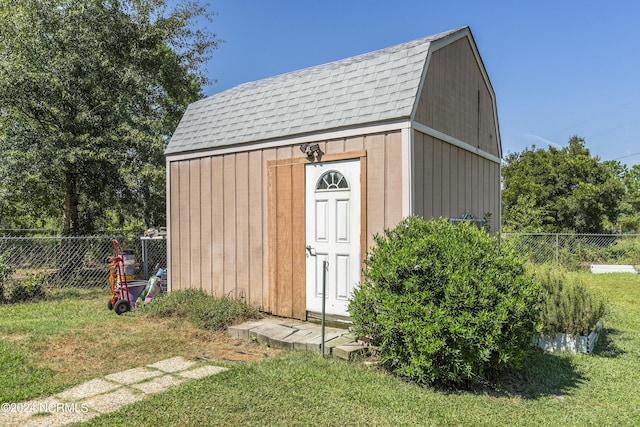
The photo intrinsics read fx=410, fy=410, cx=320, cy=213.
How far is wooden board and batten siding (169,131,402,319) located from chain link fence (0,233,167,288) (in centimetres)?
216

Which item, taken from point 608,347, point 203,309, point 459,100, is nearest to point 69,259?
point 203,309

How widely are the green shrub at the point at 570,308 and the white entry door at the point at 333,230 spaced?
7.08 ft

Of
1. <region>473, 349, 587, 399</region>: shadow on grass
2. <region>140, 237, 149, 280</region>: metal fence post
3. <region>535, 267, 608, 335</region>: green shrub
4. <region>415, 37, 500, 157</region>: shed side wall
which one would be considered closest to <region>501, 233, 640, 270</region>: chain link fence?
<region>415, 37, 500, 157</region>: shed side wall

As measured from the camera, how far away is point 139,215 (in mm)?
10914

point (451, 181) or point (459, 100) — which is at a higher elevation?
point (459, 100)

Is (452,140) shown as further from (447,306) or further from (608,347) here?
(608,347)

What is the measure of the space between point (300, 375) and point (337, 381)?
0.34 metres

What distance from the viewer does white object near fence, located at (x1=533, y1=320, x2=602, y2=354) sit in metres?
4.46

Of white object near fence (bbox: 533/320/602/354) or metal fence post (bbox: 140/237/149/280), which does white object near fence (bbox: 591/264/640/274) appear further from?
metal fence post (bbox: 140/237/149/280)

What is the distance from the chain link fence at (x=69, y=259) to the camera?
7.57 m

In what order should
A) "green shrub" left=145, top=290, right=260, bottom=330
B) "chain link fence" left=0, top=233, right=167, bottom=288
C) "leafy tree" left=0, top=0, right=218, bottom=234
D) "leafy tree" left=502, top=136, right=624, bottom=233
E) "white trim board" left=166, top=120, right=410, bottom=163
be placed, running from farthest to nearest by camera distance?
"leafy tree" left=502, top=136, right=624, bottom=233 → "leafy tree" left=0, top=0, right=218, bottom=234 → "chain link fence" left=0, top=233, right=167, bottom=288 → "green shrub" left=145, top=290, right=260, bottom=330 → "white trim board" left=166, top=120, right=410, bottom=163

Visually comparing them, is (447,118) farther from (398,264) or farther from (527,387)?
(527,387)

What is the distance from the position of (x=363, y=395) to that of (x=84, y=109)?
9556mm

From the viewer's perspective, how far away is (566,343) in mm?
4531
